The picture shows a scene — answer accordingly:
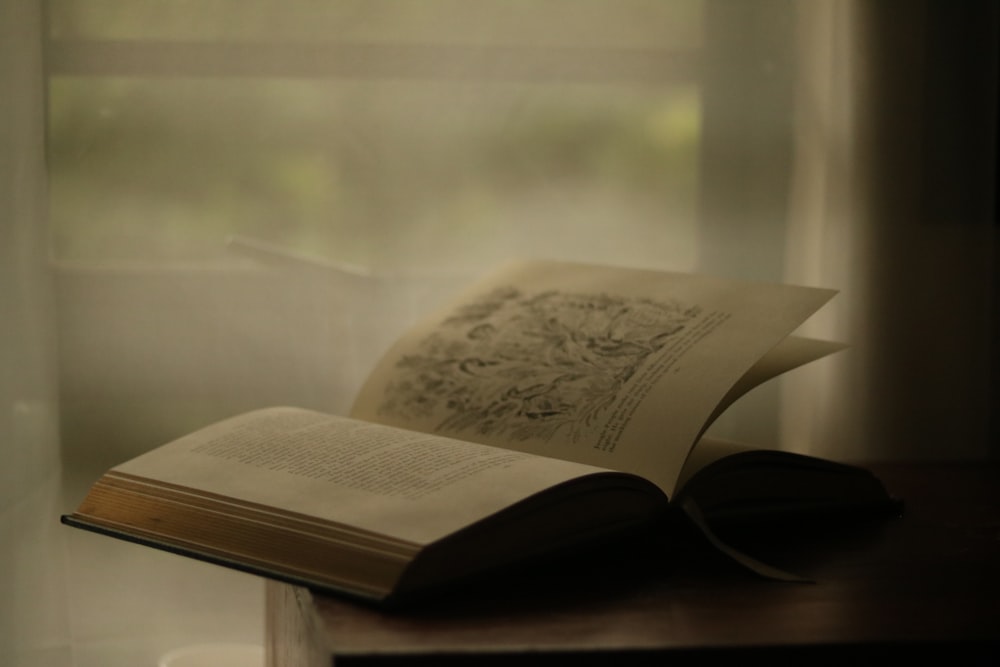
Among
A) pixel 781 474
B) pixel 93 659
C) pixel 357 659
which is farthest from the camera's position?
pixel 93 659

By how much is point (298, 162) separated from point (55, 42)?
21cm

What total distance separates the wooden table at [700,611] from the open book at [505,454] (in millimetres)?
20

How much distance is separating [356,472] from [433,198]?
434 mm

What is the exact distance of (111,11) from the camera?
94cm

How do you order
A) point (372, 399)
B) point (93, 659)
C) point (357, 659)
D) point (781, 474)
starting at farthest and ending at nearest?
1. point (93, 659)
2. point (372, 399)
3. point (781, 474)
4. point (357, 659)

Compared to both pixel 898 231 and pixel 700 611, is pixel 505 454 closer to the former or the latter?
pixel 700 611

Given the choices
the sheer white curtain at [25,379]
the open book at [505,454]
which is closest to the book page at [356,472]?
the open book at [505,454]

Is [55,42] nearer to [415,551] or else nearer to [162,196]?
[162,196]

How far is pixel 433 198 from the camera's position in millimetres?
995

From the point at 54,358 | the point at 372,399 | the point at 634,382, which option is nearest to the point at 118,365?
the point at 54,358

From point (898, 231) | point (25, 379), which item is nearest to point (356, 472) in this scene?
point (25, 379)

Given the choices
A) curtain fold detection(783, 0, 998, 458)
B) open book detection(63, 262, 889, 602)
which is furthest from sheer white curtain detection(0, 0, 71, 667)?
curtain fold detection(783, 0, 998, 458)

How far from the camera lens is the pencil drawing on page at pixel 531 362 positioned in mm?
712

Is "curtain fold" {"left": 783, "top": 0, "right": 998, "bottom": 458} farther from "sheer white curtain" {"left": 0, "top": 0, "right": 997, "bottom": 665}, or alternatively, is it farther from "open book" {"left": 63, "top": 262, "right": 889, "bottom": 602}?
"open book" {"left": 63, "top": 262, "right": 889, "bottom": 602}
